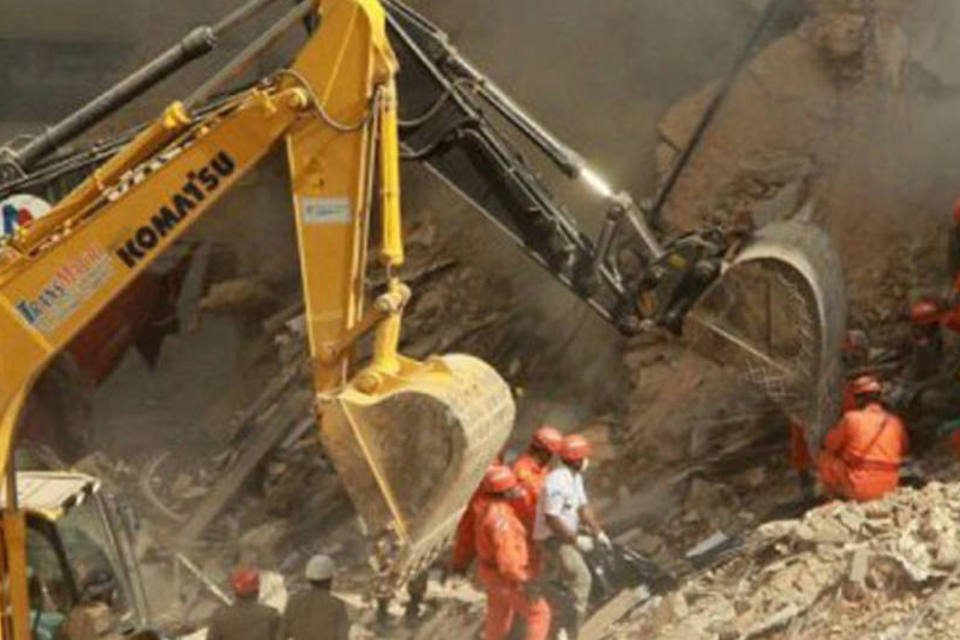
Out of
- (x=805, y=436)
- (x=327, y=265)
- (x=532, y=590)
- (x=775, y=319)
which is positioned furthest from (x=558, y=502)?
(x=327, y=265)

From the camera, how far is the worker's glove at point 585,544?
38.0 ft

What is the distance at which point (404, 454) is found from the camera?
8086 mm

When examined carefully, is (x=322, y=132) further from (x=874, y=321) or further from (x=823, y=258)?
(x=874, y=321)

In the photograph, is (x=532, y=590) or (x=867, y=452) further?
(x=867, y=452)

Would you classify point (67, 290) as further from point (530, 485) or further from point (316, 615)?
point (530, 485)

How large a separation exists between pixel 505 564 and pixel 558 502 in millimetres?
523

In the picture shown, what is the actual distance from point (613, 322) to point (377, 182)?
3035 mm

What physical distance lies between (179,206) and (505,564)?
3.88 m

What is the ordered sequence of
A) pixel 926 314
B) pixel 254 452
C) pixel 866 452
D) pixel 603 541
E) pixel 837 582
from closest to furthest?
pixel 837 582, pixel 866 452, pixel 603 541, pixel 926 314, pixel 254 452

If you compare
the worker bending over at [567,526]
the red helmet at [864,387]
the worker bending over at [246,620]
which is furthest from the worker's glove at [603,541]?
the worker bending over at [246,620]

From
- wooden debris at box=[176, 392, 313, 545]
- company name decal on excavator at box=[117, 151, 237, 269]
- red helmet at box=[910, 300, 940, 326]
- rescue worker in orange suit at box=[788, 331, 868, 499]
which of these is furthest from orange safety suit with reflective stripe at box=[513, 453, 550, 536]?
wooden debris at box=[176, 392, 313, 545]

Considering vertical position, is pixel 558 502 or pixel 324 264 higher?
pixel 324 264

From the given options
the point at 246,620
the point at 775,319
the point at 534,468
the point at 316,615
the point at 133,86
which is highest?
the point at 775,319

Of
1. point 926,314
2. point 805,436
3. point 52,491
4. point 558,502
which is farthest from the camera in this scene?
point 926,314
